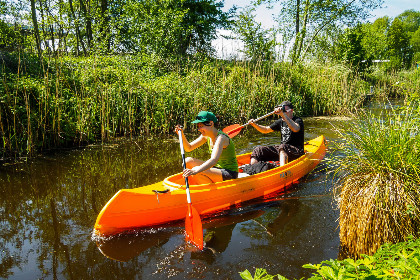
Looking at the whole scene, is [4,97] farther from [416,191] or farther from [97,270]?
[416,191]

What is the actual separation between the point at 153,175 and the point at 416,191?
4296mm

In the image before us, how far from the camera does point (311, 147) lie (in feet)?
21.6

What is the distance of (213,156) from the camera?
4148 millimetres

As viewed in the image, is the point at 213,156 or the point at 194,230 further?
the point at 213,156

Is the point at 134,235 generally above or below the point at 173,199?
below

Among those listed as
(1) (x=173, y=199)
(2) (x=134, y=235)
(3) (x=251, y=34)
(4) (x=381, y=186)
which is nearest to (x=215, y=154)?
(1) (x=173, y=199)

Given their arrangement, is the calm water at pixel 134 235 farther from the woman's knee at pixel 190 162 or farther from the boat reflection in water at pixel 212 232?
the woman's knee at pixel 190 162

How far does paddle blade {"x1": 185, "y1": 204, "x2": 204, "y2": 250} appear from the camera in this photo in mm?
3427

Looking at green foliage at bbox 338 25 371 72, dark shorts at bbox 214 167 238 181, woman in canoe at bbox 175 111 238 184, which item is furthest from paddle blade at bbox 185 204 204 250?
green foliage at bbox 338 25 371 72

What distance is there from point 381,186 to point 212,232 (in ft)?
6.44

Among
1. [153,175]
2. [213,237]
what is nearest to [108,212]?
[213,237]

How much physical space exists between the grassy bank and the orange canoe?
2065mm

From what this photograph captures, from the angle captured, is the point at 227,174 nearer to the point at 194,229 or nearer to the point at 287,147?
the point at 194,229

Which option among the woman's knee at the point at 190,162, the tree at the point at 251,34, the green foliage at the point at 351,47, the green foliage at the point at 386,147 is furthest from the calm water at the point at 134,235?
the green foliage at the point at 351,47
